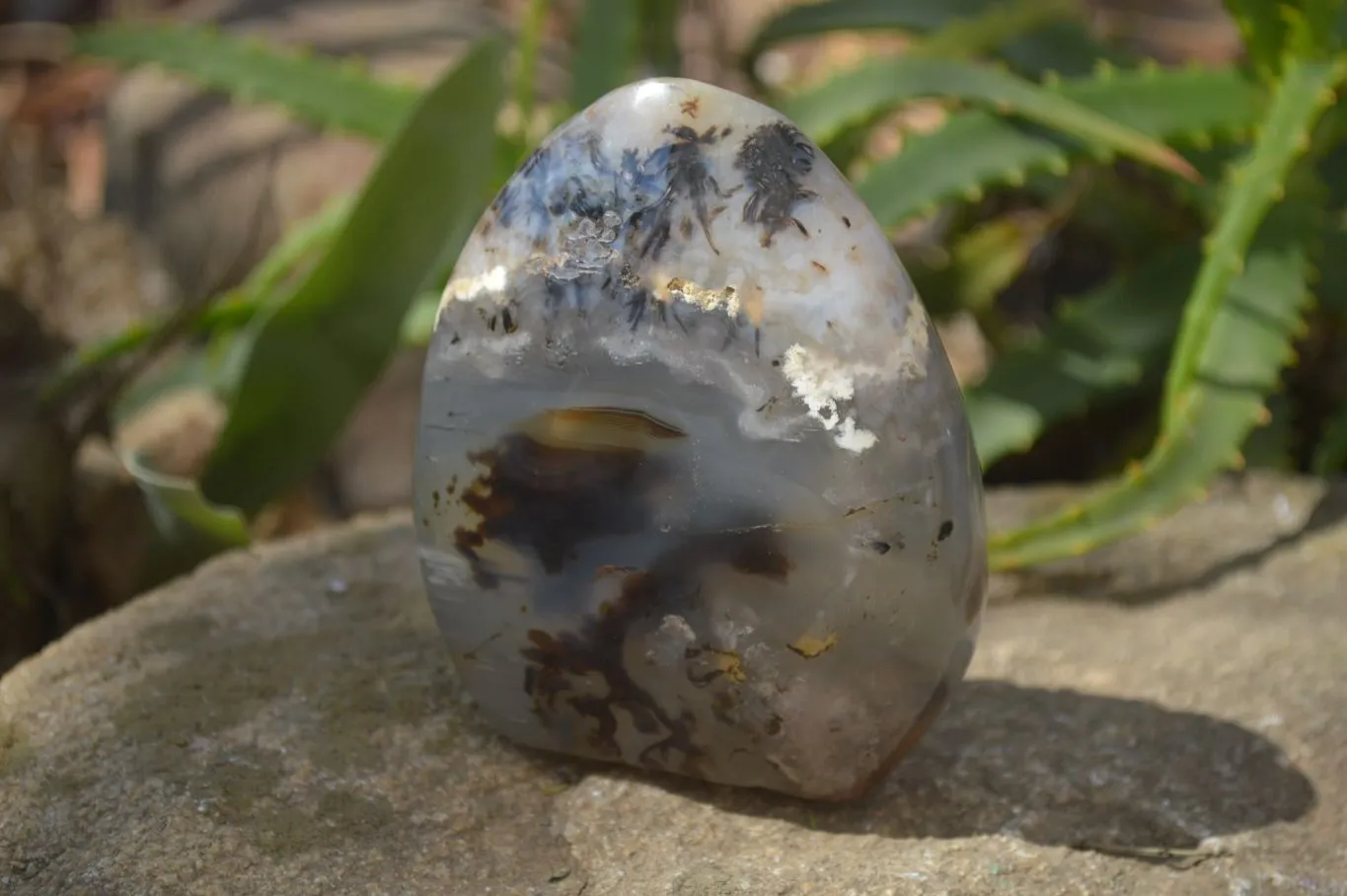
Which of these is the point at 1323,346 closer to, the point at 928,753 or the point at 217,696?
the point at 928,753

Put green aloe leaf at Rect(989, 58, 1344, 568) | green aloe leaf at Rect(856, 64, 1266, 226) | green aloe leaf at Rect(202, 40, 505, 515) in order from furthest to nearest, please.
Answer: green aloe leaf at Rect(856, 64, 1266, 226)
green aloe leaf at Rect(202, 40, 505, 515)
green aloe leaf at Rect(989, 58, 1344, 568)

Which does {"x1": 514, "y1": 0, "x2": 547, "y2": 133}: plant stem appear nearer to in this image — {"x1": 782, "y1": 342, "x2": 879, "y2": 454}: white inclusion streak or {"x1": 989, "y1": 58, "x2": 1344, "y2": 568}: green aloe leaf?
{"x1": 989, "y1": 58, "x2": 1344, "y2": 568}: green aloe leaf

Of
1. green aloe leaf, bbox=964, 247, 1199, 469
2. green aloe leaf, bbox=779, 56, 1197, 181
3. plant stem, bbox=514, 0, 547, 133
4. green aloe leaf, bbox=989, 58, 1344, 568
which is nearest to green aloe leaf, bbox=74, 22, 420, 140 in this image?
plant stem, bbox=514, 0, 547, 133

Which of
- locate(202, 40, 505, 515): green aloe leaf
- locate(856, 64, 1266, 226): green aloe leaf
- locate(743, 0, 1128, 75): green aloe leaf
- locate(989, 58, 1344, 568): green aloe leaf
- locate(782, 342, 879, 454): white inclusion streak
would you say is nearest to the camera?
locate(782, 342, 879, 454): white inclusion streak

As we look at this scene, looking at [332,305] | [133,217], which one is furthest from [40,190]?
[332,305]

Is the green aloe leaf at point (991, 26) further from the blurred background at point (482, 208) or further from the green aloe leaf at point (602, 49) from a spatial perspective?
the green aloe leaf at point (602, 49)

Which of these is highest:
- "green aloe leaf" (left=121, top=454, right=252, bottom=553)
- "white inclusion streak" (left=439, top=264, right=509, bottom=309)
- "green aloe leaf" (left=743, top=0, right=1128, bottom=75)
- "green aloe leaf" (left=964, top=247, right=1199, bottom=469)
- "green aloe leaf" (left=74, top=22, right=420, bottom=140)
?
"green aloe leaf" (left=743, top=0, right=1128, bottom=75)

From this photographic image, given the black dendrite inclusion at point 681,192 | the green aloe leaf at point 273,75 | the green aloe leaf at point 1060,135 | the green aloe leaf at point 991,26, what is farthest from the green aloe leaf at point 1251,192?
the green aloe leaf at point 273,75

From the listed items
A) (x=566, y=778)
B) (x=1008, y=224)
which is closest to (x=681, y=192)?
(x=566, y=778)
